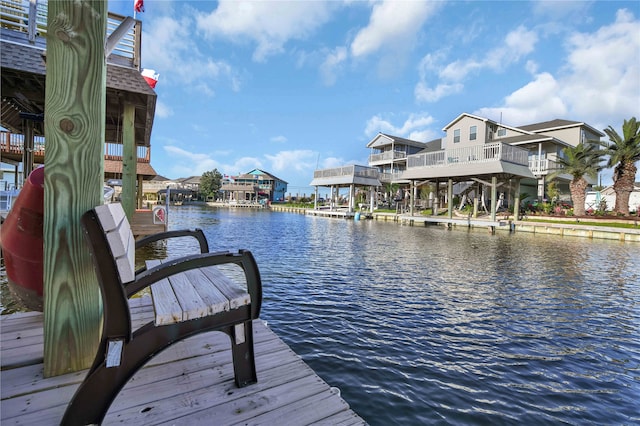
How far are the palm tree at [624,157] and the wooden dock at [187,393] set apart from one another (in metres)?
27.2

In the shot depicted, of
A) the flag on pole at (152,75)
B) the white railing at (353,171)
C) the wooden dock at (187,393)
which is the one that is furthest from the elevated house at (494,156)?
the wooden dock at (187,393)

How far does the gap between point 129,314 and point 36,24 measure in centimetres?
908

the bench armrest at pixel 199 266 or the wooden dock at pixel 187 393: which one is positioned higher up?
the bench armrest at pixel 199 266

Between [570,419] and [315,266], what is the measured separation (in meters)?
6.46

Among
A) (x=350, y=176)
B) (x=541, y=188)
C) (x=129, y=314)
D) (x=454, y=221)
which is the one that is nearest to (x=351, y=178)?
(x=350, y=176)

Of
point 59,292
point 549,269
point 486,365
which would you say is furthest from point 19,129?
point 549,269

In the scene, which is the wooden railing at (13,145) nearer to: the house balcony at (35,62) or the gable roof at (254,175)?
the house balcony at (35,62)

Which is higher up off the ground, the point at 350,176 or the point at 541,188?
the point at 350,176

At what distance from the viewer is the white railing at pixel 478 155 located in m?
20.1

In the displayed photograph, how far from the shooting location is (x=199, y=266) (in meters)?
1.61

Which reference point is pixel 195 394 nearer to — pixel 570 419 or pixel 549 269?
pixel 570 419

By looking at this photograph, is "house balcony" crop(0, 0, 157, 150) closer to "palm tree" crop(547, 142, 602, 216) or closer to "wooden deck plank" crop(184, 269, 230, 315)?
"wooden deck plank" crop(184, 269, 230, 315)

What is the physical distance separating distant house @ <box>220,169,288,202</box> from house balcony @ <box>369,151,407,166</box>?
35508mm

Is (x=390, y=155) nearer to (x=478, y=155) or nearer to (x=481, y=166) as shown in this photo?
(x=478, y=155)
